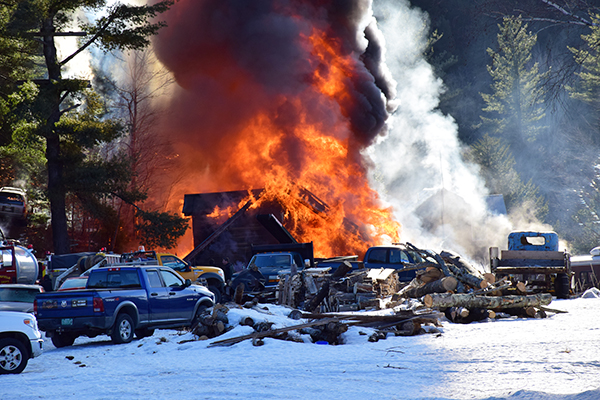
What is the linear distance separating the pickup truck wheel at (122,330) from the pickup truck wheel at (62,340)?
50.9 inches

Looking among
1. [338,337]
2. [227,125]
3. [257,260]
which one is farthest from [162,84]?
[338,337]

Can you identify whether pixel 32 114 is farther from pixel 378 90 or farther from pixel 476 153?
pixel 476 153

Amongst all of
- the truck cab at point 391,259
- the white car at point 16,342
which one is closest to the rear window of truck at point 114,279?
the white car at point 16,342

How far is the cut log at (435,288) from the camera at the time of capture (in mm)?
16641

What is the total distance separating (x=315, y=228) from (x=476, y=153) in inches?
1731

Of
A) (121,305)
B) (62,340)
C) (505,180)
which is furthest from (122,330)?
(505,180)

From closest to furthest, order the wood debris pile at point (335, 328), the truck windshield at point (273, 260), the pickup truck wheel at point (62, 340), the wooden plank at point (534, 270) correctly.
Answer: the wood debris pile at point (335, 328)
the pickup truck wheel at point (62, 340)
the wooden plank at point (534, 270)
the truck windshield at point (273, 260)

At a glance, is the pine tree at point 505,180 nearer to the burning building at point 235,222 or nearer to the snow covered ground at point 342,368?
the burning building at point 235,222

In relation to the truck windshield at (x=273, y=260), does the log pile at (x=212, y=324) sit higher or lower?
lower

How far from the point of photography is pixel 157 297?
47.3ft

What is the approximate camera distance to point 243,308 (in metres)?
14.2

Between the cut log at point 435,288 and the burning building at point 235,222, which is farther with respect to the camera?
the burning building at point 235,222

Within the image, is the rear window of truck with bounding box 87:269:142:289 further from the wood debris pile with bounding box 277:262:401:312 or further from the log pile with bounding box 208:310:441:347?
the wood debris pile with bounding box 277:262:401:312

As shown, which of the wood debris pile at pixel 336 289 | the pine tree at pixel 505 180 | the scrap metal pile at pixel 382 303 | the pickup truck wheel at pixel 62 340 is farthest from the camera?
the pine tree at pixel 505 180
